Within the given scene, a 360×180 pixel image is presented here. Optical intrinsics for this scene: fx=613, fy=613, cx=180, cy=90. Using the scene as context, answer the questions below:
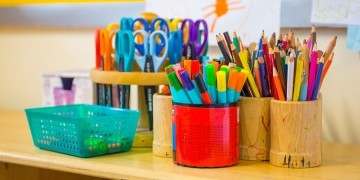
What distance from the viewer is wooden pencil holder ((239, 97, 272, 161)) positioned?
98 cm

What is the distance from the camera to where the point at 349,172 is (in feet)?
3.00

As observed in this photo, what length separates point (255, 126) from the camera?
0.98 m

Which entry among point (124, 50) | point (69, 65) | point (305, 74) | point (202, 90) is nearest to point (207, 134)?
point (202, 90)

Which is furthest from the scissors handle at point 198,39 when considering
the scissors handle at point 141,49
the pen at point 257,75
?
the pen at point 257,75

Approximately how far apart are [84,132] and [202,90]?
236 millimetres

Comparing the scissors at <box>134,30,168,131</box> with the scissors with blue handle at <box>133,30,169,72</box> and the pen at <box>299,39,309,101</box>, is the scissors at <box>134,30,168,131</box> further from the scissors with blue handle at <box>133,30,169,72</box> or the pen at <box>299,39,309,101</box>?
the pen at <box>299,39,309,101</box>

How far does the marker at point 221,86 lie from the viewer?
3.03 ft

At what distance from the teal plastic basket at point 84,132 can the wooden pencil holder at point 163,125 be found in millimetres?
68

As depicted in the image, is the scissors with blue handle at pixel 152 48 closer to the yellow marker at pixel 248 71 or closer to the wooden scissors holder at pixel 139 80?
the wooden scissors holder at pixel 139 80

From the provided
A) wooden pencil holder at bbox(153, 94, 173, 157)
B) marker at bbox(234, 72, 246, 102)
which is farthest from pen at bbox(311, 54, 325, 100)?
wooden pencil holder at bbox(153, 94, 173, 157)

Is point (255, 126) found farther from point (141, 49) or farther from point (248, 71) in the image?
point (141, 49)

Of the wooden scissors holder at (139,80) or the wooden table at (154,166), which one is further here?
the wooden scissors holder at (139,80)

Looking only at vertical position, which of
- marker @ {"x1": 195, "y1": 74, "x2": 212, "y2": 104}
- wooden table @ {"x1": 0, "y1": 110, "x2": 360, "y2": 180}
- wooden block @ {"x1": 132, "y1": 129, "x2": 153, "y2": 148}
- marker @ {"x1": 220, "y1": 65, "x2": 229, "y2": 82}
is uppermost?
marker @ {"x1": 220, "y1": 65, "x2": 229, "y2": 82}

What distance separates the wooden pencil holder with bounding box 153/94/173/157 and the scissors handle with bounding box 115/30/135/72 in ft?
0.36
